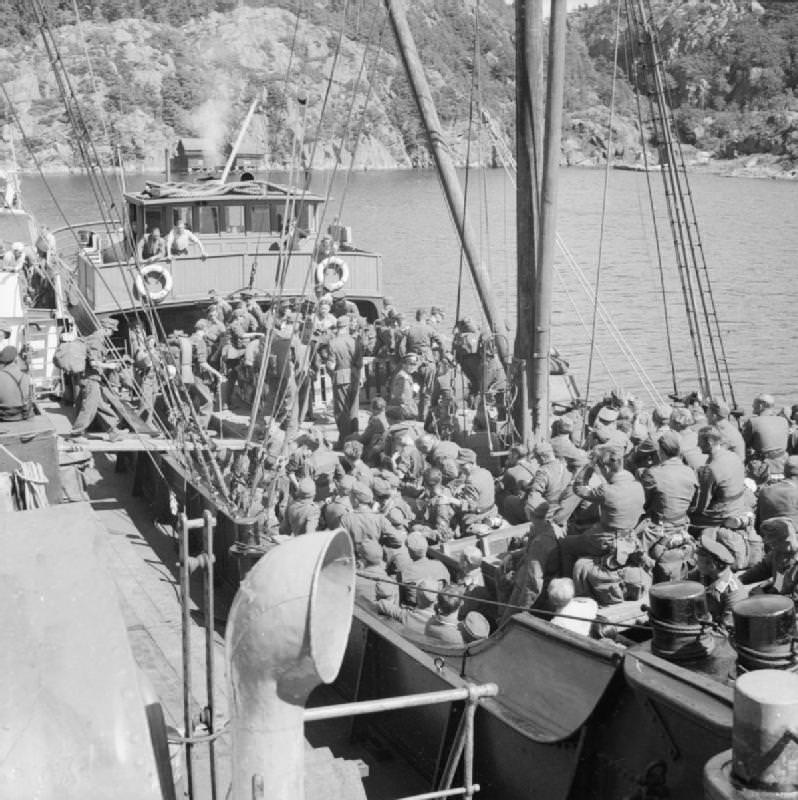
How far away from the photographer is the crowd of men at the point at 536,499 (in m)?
8.26

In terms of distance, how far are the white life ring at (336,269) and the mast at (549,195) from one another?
907 cm

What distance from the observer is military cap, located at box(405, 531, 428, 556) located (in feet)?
30.7

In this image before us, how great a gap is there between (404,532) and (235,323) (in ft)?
27.1

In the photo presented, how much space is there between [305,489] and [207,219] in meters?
12.5

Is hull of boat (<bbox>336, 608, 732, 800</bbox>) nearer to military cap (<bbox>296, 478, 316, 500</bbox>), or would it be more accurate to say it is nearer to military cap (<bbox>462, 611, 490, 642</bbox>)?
military cap (<bbox>462, 611, 490, 642</bbox>)

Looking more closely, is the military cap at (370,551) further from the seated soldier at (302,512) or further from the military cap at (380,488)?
the military cap at (380,488)

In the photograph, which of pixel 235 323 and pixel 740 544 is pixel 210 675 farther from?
pixel 235 323

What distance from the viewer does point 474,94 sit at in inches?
552

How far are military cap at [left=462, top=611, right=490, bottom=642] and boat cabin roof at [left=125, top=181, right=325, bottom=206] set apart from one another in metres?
Result: 14.5

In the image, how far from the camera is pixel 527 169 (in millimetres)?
11805

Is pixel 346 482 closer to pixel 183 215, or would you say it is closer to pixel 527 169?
pixel 527 169

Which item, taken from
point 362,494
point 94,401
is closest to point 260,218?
point 94,401

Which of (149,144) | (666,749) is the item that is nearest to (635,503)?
(666,749)

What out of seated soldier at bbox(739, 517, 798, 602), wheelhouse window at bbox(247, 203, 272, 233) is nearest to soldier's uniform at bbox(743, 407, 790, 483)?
seated soldier at bbox(739, 517, 798, 602)
